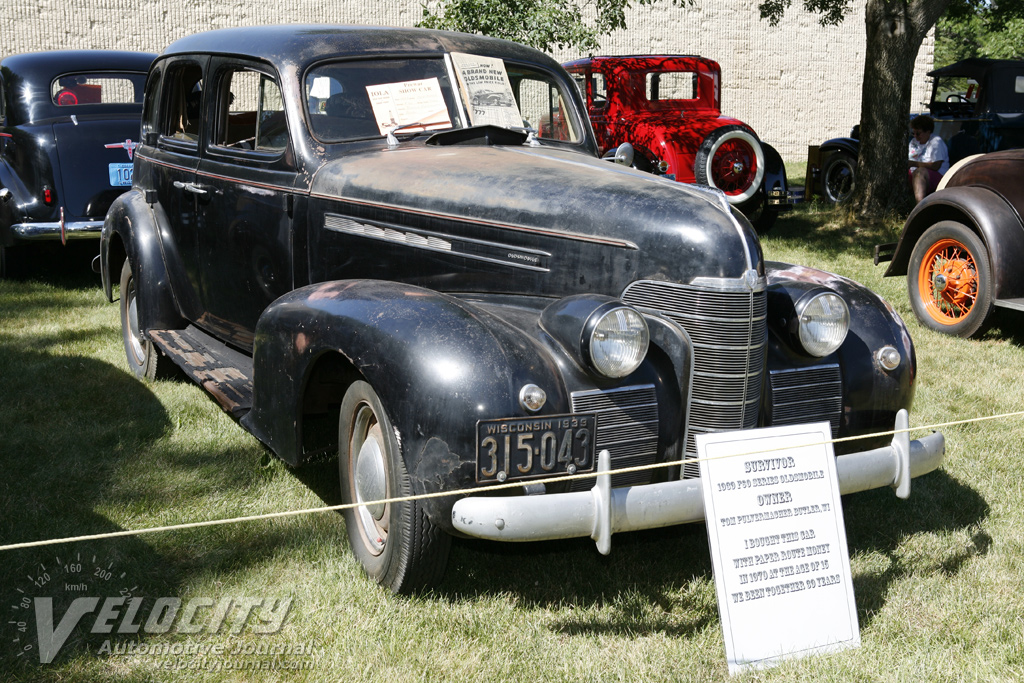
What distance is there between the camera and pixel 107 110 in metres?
7.81

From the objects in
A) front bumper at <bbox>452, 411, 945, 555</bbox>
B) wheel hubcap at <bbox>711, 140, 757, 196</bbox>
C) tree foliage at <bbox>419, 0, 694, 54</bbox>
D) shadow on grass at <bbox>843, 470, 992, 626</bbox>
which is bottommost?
shadow on grass at <bbox>843, 470, 992, 626</bbox>

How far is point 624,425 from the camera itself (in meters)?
2.80

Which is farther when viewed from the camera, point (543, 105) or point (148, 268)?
point (148, 268)

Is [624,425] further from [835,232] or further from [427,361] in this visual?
[835,232]

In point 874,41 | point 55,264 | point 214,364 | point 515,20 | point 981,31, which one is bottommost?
point 55,264

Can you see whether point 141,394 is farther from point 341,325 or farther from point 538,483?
point 538,483

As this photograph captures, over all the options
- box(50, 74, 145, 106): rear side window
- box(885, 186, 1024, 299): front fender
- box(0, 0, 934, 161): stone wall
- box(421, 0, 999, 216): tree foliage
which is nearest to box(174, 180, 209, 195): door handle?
box(50, 74, 145, 106): rear side window

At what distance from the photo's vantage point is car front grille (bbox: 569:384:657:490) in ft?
9.06

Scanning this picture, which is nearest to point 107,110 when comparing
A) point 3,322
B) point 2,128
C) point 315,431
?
point 2,128

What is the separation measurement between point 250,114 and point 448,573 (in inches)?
94.7

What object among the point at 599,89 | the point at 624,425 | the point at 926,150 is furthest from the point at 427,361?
the point at 926,150

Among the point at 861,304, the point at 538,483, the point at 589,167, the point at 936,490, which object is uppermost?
the point at 589,167

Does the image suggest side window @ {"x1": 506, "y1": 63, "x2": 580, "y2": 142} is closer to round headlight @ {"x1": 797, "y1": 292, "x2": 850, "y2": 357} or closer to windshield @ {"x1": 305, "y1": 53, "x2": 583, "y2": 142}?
windshield @ {"x1": 305, "y1": 53, "x2": 583, "y2": 142}

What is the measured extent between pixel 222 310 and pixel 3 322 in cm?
303
